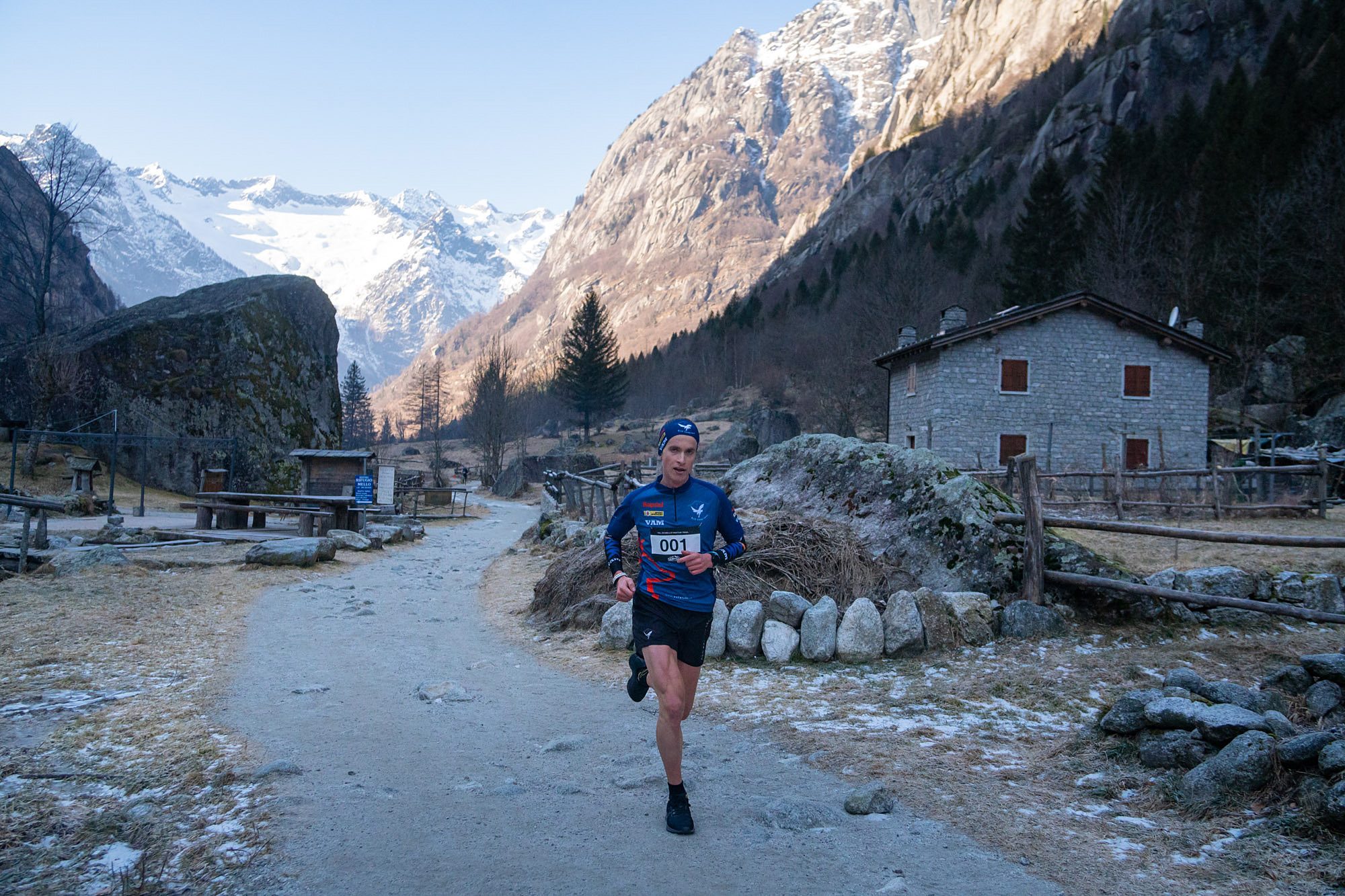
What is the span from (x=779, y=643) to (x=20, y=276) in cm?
5235

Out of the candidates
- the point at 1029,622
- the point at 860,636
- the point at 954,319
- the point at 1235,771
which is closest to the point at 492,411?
the point at 954,319

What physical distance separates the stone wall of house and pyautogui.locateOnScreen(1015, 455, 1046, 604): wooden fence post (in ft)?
65.9

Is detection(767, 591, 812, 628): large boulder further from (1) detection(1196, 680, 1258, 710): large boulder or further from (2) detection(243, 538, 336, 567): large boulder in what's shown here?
(2) detection(243, 538, 336, 567): large boulder

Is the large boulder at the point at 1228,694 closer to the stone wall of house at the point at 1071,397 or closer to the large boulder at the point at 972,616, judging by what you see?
the large boulder at the point at 972,616

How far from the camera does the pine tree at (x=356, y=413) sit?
8681cm

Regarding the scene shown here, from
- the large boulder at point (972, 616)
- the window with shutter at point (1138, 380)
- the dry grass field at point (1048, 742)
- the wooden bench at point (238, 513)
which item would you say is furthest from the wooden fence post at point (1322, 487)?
the wooden bench at point (238, 513)

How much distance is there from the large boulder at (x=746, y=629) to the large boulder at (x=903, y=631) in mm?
1095

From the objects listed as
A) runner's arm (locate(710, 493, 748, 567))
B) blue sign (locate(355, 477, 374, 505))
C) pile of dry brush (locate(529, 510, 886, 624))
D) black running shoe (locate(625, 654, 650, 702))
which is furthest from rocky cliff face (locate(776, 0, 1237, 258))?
black running shoe (locate(625, 654, 650, 702))

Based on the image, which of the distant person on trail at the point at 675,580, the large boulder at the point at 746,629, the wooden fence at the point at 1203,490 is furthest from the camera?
the wooden fence at the point at 1203,490

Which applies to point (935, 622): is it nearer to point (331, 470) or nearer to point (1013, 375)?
point (331, 470)

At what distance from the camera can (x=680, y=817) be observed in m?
3.46

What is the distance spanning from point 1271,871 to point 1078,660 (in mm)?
3308

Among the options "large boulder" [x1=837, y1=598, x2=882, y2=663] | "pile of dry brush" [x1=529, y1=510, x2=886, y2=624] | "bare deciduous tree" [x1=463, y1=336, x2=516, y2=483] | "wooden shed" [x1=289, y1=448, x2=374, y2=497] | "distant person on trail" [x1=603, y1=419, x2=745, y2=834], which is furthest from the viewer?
"bare deciduous tree" [x1=463, y1=336, x2=516, y2=483]

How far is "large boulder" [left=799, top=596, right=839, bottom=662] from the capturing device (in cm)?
666
